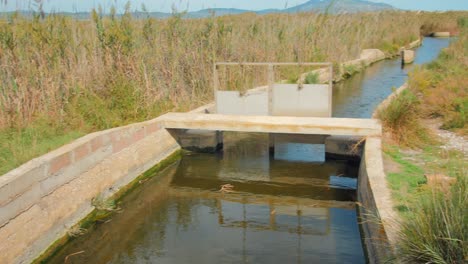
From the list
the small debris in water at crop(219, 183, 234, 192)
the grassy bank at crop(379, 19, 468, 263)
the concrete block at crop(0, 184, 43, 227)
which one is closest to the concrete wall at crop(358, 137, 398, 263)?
the grassy bank at crop(379, 19, 468, 263)

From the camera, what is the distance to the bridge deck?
6.82 meters

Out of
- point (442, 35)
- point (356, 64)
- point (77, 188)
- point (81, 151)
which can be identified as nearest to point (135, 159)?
point (81, 151)

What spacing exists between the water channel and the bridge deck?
610 millimetres

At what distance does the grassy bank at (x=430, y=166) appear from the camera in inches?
122

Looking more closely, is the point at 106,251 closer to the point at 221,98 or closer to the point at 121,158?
the point at 121,158

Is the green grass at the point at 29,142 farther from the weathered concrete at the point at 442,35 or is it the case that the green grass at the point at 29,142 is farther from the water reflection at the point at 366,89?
the weathered concrete at the point at 442,35

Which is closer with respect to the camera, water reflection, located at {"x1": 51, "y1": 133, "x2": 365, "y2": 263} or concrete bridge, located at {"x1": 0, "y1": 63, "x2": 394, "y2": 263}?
concrete bridge, located at {"x1": 0, "y1": 63, "x2": 394, "y2": 263}

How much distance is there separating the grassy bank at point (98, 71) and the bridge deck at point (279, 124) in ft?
2.66

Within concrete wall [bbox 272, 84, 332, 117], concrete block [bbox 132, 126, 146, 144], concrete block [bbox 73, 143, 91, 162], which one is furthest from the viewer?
concrete wall [bbox 272, 84, 332, 117]

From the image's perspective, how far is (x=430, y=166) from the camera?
5438 mm

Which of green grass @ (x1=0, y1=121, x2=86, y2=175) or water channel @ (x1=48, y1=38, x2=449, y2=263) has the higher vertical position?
green grass @ (x1=0, y1=121, x2=86, y2=175)

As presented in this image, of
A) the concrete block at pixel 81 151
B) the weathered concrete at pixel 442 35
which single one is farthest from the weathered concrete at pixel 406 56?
the weathered concrete at pixel 442 35

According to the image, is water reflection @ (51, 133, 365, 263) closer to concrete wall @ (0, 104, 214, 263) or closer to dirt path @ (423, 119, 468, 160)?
concrete wall @ (0, 104, 214, 263)

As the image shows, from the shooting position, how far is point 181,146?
8.23 meters
